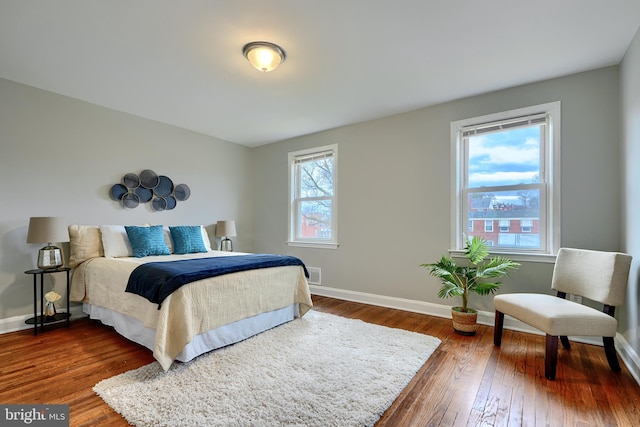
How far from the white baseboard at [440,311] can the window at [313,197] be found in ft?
2.27

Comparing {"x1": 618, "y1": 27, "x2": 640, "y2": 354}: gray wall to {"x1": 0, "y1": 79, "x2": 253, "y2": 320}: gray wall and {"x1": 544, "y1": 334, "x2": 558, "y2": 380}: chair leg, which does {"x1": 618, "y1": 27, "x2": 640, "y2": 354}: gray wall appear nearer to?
{"x1": 544, "y1": 334, "x2": 558, "y2": 380}: chair leg

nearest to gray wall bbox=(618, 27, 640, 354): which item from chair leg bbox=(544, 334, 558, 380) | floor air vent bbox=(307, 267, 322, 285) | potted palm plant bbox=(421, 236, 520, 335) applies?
chair leg bbox=(544, 334, 558, 380)

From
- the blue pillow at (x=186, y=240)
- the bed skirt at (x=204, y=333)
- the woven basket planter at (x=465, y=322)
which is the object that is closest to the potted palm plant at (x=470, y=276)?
the woven basket planter at (x=465, y=322)

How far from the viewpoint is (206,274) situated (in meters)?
2.32

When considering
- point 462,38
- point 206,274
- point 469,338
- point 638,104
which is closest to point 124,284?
point 206,274

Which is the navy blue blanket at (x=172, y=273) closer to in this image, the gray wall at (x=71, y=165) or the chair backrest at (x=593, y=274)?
the gray wall at (x=71, y=165)

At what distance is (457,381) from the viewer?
1.98 m

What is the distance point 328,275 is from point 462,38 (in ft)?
10.5

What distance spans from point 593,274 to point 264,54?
3.07 m

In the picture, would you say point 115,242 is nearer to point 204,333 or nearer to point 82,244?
point 82,244

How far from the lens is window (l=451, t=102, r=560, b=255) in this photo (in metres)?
2.81

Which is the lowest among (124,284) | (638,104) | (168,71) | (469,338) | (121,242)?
(469,338)

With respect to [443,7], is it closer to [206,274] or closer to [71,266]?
[206,274]

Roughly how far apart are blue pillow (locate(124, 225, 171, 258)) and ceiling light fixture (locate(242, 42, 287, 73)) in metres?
2.25
